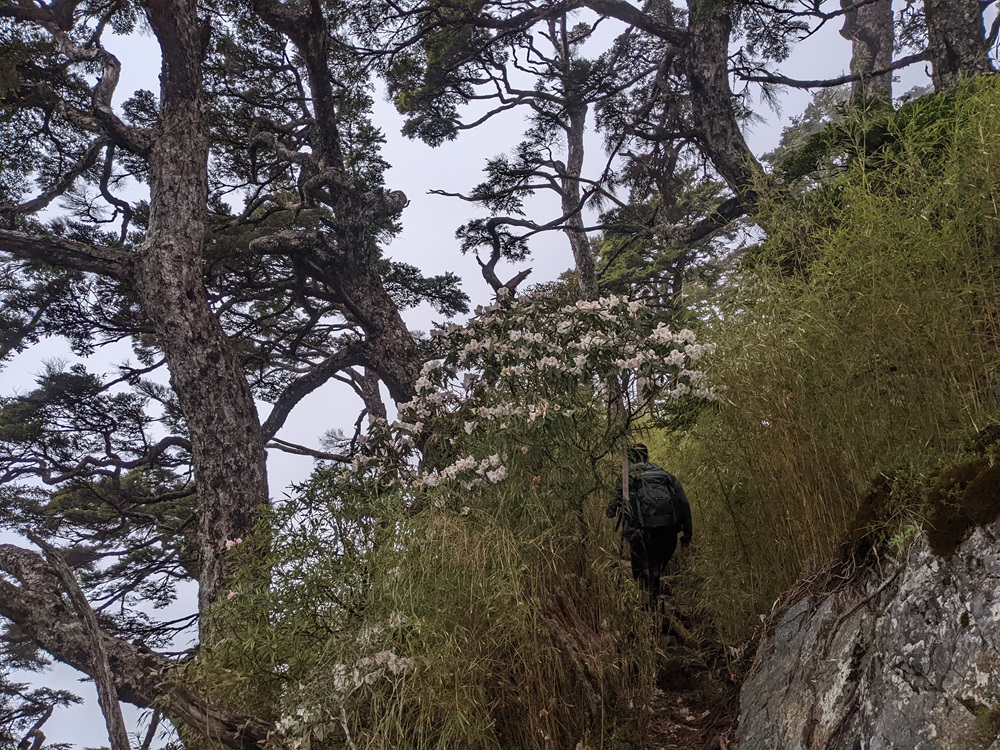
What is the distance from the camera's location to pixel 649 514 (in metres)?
3.61

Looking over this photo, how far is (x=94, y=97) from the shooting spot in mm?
5602

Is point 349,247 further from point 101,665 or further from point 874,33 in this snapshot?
point 874,33

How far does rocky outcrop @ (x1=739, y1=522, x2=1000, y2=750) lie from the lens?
1.69 m

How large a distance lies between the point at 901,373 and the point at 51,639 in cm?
422

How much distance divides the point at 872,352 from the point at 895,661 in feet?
3.86

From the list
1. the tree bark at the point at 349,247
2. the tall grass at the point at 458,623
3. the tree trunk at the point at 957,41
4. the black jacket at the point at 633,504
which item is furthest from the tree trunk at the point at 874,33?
the tall grass at the point at 458,623

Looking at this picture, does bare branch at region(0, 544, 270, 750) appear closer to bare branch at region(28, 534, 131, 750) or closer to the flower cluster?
bare branch at region(28, 534, 131, 750)

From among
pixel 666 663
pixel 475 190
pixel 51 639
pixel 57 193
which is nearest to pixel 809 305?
pixel 666 663

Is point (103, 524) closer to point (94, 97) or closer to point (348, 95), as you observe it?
point (94, 97)

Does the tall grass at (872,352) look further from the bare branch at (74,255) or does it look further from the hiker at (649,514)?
the bare branch at (74,255)

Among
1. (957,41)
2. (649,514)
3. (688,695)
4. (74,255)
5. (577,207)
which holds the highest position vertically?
(74,255)

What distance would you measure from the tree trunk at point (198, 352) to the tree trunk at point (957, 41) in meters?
5.52

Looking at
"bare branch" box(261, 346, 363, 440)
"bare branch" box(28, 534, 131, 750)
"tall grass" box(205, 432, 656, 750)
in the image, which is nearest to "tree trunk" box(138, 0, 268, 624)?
"bare branch" box(261, 346, 363, 440)

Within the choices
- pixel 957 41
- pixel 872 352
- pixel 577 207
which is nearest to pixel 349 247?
pixel 577 207
